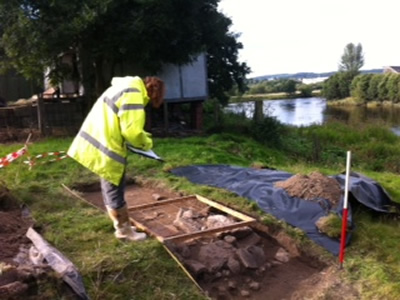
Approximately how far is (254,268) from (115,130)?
76.4 inches

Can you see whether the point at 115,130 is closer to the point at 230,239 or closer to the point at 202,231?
the point at 202,231

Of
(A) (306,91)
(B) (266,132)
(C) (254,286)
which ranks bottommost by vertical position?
(A) (306,91)

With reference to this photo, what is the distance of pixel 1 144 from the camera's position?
11.5 m

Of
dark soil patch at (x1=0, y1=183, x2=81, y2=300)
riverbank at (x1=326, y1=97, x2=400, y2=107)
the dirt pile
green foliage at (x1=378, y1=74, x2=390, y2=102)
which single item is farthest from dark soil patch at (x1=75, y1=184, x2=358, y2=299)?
green foliage at (x1=378, y1=74, x2=390, y2=102)

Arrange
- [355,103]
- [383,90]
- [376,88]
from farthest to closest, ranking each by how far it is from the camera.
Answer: [355,103] → [376,88] → [383,90]

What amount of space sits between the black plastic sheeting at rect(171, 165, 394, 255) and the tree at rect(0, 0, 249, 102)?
5635 mm

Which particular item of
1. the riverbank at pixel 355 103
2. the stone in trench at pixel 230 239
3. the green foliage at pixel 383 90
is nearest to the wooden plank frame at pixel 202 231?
the stone in trench at pixel 230 239

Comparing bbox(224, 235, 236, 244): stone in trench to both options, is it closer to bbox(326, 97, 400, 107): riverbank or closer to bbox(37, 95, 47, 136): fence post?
bbox(37, 95, 47, 136): fence post

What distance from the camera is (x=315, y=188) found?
561 cm

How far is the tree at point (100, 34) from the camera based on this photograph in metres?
11.3

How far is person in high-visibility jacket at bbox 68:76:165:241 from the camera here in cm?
400

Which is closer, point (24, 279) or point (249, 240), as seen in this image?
point (24, 279)

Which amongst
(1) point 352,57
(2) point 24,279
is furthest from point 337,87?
(2) point 24,279

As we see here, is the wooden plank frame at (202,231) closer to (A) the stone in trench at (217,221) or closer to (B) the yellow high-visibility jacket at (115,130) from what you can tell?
(A) the stone in trench at (217,221)
